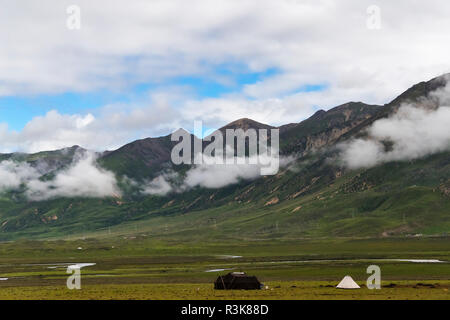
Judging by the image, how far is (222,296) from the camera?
268ft

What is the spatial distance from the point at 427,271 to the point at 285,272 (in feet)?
117

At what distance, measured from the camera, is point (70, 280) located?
142875 millimetres

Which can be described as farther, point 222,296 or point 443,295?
point 222,296

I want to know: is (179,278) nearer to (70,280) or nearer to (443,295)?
(70,280)
